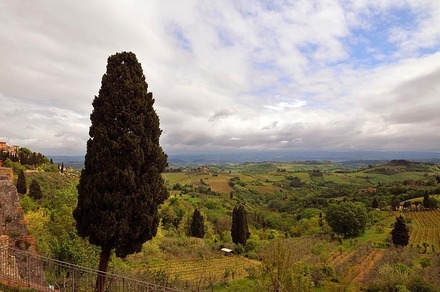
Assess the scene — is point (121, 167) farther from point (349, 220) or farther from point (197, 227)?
point (349, 220)

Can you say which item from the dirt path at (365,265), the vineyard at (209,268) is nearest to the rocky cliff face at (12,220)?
the vineyard at (209,268)

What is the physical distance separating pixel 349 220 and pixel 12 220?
61.5 metres

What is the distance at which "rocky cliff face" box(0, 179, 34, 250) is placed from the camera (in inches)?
561

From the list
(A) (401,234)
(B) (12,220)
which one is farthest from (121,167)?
(A) (401,234)

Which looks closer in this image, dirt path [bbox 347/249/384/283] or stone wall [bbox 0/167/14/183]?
stone wall [bbox 0/167/14/183]

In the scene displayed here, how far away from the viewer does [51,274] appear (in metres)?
13.2

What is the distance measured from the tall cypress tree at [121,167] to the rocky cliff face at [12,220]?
3.67m

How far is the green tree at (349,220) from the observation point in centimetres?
6309

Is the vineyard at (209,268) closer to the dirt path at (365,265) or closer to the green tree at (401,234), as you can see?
the dirt path at (365,265)

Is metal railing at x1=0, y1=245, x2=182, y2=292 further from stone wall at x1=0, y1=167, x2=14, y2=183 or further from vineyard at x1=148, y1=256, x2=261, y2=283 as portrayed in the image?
vineyard at x1=148, y1=256, x2=261, y2=283

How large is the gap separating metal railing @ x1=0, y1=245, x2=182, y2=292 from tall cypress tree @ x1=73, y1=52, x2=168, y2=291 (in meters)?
0.97

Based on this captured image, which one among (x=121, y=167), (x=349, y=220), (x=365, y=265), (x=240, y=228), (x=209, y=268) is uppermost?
(x=121, y=167)

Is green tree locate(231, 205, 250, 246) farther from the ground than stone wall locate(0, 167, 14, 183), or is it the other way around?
stone wall locate(0, 167, 14, 183)

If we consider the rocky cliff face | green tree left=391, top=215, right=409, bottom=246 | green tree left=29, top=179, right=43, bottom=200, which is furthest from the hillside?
the rocky cliff face
